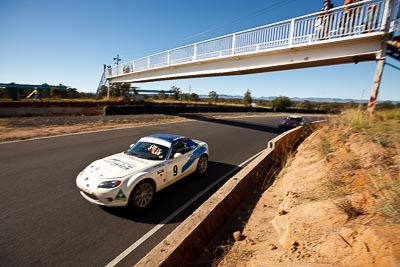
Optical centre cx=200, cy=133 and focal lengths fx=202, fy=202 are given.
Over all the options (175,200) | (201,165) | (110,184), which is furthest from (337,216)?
(201,165)

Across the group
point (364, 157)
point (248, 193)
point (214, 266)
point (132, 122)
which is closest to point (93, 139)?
point (132, 122)

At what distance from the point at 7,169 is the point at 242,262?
7.33 metres

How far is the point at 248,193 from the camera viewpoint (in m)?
5.14

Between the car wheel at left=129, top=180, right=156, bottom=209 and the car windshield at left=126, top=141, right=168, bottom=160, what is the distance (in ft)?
2.51

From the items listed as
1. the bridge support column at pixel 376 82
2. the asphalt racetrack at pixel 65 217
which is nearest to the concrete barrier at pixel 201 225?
the asphalt racetrack at pixel 65 217

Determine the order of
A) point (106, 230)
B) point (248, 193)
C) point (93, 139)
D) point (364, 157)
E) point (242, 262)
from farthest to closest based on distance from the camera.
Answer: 1. point (93, 139)
2. point (248, 193)
3. point (364, 157)
4. point (106, 230)
5. point (242, 262)

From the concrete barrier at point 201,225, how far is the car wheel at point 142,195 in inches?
56.0

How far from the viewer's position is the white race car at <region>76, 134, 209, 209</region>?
4.07m

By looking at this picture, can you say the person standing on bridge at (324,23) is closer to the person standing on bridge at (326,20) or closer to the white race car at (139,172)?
the person standing on bridge at (326,20)

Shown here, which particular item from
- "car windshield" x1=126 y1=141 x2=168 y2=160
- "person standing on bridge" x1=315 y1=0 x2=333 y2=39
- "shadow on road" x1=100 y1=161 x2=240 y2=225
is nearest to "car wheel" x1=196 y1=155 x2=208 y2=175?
"shadow on road" x1=100 y1=161 x2=240 y2=225

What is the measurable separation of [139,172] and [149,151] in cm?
101

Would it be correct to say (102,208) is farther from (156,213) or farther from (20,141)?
(20,141)

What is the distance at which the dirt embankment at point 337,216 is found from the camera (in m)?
2.16

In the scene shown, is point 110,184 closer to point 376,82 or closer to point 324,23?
point 376,82
